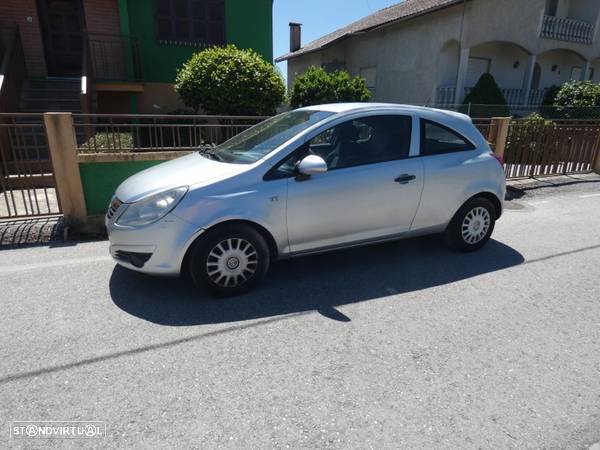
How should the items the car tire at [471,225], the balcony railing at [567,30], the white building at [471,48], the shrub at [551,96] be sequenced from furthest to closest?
the shrub at [551,96], the balcony railing at [567,30], the white building at [471,48], the car tire at [471,225]

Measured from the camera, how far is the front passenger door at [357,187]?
3496 millimetres

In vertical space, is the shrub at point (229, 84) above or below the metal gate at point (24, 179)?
above

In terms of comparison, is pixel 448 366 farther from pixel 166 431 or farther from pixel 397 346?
pixel 166 431

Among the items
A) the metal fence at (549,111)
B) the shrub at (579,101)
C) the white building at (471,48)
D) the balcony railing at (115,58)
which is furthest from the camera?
the white building at (471,48)

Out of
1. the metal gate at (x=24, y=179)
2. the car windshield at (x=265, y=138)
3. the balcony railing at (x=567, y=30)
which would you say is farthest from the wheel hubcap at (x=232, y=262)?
the balcony railing at (x=567, y=30)

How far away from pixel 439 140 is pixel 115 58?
34.1 ft

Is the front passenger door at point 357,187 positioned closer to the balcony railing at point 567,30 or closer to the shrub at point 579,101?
the shrub at point 579,101

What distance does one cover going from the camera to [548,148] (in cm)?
850

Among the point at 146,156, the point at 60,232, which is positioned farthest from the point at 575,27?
the point at 60,232

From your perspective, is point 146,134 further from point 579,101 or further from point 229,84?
point 579,101

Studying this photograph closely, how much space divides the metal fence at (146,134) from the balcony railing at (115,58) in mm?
5840

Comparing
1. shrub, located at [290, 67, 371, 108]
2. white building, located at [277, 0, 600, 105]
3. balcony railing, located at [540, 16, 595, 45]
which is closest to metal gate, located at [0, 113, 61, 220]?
shrub, located at [290, 67, 371, 108]

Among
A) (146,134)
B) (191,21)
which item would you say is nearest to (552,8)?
(191,21)

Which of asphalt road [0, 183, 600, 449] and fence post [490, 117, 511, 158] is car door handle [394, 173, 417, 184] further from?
fence post [490, 117, 511, 158]
